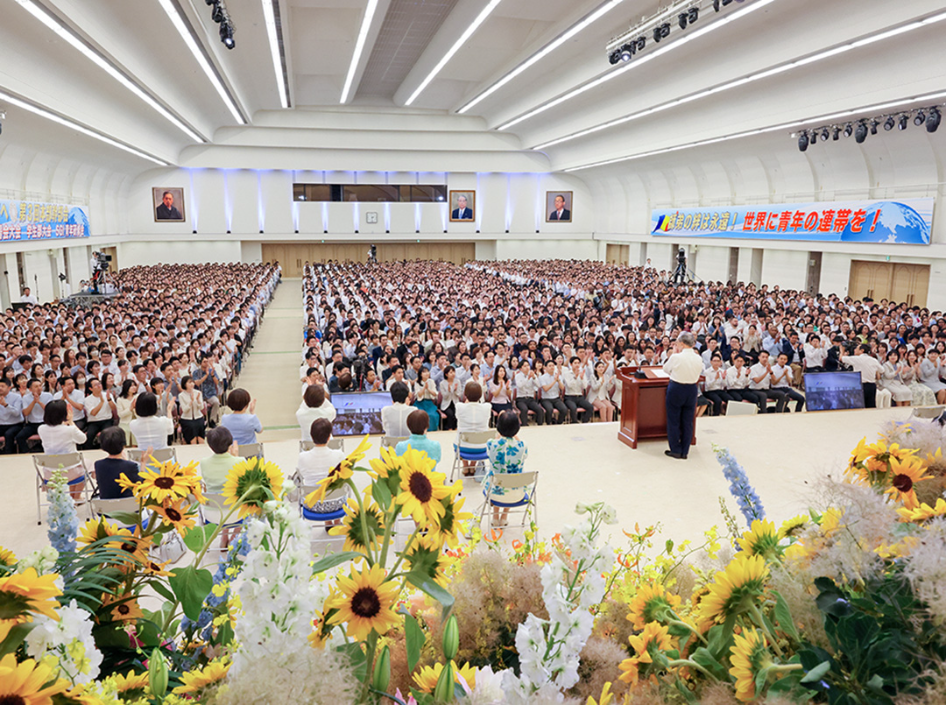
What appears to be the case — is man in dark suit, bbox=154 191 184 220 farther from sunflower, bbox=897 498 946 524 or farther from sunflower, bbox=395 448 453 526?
sunflower, bbox=897 498 946 524

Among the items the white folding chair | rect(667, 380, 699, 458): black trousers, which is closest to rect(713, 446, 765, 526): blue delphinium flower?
rect(667, 380, 699, 458): black trousers

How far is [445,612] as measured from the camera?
153 cm

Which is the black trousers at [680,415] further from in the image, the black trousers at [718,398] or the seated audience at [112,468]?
the seated audience at [112,468]

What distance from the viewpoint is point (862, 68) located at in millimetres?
15250

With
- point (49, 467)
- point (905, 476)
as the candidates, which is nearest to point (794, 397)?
point (905, 476)

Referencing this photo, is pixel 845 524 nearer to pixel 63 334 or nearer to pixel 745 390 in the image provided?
pixel 745 390

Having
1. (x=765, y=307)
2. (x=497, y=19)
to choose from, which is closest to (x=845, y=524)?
(x=765, y=307)

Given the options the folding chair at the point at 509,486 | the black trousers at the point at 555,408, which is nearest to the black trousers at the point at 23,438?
the folding chair at the point at 509,486

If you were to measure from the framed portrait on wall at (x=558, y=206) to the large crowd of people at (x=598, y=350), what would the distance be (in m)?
22.2

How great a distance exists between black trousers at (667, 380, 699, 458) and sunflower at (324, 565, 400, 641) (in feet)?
20.8

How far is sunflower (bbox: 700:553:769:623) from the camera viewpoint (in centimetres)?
126

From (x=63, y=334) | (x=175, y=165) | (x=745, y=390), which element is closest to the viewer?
(x=745, y=390)

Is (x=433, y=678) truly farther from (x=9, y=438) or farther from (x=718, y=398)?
(x=718, y=398)

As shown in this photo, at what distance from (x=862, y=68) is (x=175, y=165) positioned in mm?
32215
